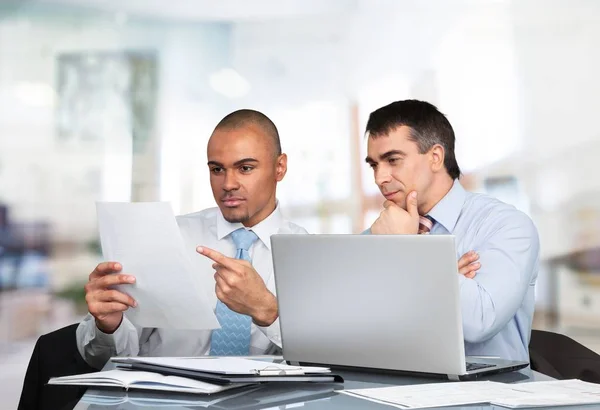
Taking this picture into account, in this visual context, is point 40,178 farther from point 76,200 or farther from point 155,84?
point 155,84

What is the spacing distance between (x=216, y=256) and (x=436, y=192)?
36.5 inches

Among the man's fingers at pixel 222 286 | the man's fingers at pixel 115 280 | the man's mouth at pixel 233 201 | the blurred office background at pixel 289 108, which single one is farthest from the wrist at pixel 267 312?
the blurred office background at pixel 289 108

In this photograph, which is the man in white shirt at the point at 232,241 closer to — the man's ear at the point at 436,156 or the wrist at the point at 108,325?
the wrist at the point at 108,325

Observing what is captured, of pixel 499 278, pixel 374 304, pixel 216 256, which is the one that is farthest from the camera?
pixel 499 278

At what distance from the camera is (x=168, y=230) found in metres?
1.83

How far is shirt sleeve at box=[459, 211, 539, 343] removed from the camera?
2.04m

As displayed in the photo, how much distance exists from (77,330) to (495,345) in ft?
3.85

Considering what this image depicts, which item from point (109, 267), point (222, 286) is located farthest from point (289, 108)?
point (109, 267)

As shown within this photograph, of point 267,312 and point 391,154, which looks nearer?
point 267,312

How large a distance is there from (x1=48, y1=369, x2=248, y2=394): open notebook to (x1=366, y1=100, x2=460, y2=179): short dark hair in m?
1.34

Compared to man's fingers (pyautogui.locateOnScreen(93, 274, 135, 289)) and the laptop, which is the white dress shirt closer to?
man's fingers (pyautogui.locateOnScreen(93, 274, 135, 289))

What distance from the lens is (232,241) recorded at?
2.85 meters

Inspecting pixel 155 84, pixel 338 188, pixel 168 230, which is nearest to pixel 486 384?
pixel 168 230

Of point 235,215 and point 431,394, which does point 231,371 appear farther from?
point 235,215
